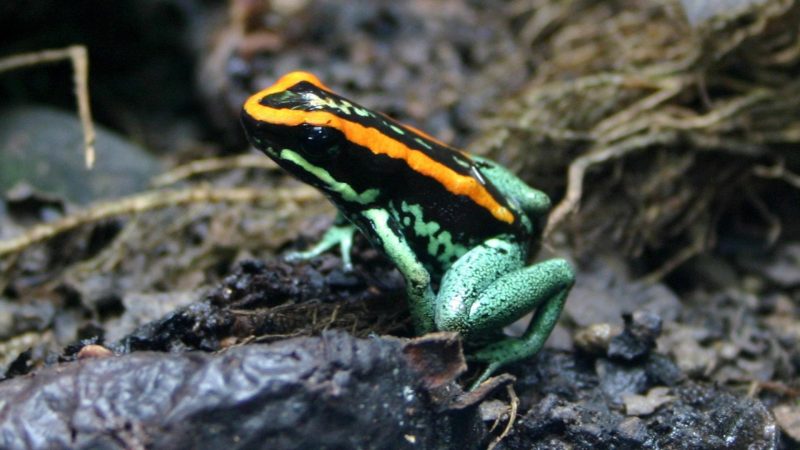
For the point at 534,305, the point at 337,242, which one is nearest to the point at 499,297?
the point at 534,305

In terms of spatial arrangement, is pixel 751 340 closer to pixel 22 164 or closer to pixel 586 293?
pixel 586 293

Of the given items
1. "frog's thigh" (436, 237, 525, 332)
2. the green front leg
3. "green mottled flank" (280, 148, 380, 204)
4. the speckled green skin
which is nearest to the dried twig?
the green front leg

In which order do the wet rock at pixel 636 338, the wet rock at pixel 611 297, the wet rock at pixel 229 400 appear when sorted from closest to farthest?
1. the wet rock at pixel 229 400
2. the wet rock at pixel 636 338
3. the wet rock at pixel 611 297

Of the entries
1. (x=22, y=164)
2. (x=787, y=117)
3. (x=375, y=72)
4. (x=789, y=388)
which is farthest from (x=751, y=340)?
(x=22, y=164)

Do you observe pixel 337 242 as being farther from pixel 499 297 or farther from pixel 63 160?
pixel 63 160

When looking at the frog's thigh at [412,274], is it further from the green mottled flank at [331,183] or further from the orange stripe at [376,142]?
the orange stripe at [376,142]

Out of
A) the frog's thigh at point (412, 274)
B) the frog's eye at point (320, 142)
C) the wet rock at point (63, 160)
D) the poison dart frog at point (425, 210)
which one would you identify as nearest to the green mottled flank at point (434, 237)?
the poison dart frog at point (425, 210)
